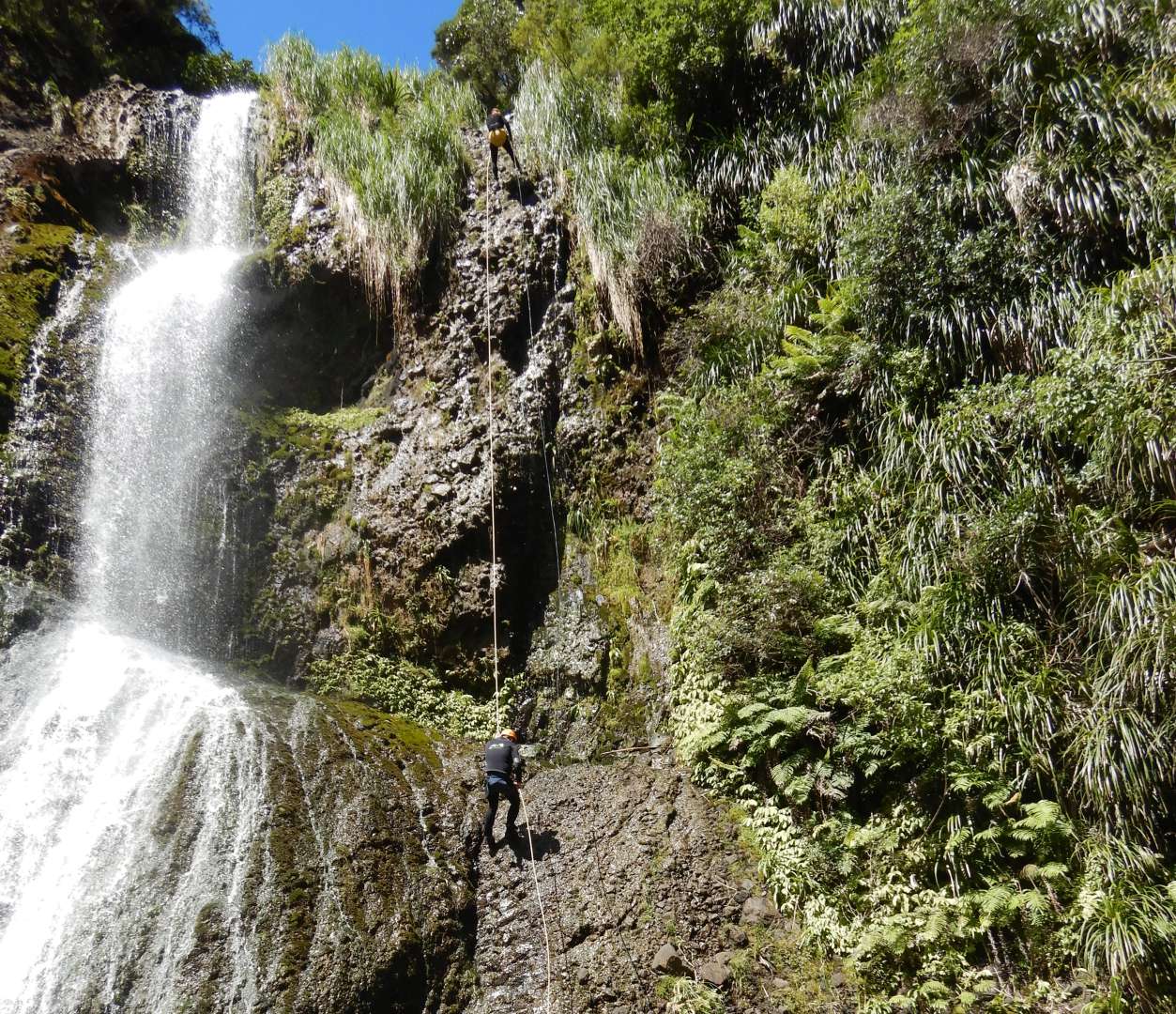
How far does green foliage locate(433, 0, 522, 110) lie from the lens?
15.0 meters

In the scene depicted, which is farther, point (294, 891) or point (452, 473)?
point (452, 473)

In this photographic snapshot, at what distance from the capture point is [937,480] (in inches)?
257

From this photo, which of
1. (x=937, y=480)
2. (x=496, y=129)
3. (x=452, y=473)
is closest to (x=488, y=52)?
(x=496, y=129)

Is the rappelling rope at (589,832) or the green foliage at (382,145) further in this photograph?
the green foliage at (382,145)

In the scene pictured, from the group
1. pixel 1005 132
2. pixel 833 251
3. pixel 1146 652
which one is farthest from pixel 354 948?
pixel 1005 132

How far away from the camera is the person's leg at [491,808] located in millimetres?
6727

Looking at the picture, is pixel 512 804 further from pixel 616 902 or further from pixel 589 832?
pixel 616 902

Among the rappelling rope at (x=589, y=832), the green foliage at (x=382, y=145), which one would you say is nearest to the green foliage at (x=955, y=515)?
the rappelling rope at (x=589, y=832)

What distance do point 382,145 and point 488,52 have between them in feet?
16.3

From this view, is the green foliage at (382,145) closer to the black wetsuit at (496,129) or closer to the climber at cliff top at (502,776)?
the black wetsuit at (496,129)

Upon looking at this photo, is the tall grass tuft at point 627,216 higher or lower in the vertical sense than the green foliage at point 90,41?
lower

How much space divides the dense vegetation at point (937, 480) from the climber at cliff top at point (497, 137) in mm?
1722

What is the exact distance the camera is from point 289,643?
9.80 m

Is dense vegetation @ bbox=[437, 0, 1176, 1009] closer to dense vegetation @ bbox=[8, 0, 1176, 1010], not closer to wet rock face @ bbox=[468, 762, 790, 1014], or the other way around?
dense vegetation @ bbox=[8, 0, 1176, 1010]
